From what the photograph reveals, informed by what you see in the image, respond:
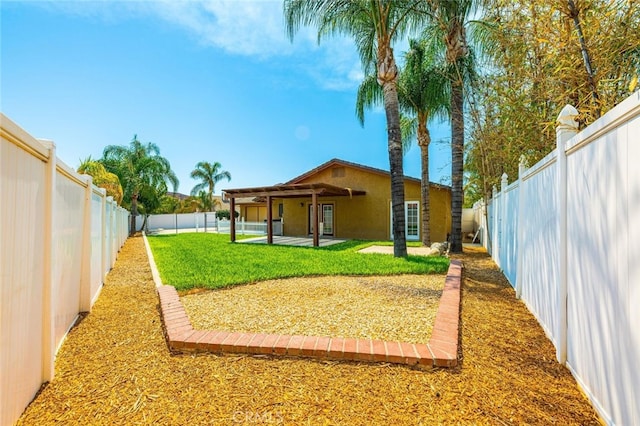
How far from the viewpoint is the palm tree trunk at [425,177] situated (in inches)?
A: 510

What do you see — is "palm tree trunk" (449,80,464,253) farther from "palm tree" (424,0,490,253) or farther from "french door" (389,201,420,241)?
"french door" (389,201,420,241)

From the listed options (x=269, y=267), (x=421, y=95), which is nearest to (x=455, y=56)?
(x=421, y=95)

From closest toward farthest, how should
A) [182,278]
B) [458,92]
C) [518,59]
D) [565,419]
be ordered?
[565,419] → [518,59] → [182,278] → [458,92]

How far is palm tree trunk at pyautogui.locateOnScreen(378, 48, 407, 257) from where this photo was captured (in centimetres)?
931

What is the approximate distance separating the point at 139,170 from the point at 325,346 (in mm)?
24514

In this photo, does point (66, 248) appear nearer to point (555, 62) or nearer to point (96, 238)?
point (96, 238)

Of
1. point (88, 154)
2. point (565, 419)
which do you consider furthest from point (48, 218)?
point (88, 154)

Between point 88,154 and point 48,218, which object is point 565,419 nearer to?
point 48,218

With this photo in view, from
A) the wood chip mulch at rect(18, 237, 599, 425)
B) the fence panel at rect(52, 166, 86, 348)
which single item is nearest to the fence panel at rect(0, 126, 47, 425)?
the wood chip mulch at rect(18, 237, 599, 425)

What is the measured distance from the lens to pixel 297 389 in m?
2.50

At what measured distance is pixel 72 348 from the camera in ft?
10.9

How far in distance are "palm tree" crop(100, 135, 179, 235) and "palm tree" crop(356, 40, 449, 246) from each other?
1805 centimetres

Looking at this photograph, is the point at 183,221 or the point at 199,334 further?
the point at 183,221

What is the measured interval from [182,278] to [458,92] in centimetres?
1064
